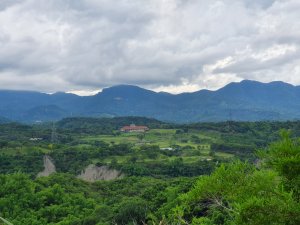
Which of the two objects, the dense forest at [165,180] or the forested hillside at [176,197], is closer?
the forested hillside at [176,197]

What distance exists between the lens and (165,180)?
260ft

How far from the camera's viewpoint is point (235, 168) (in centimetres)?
1038

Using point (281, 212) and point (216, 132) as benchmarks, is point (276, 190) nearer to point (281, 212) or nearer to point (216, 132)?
point (281, 212)

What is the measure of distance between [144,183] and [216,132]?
75.3 meters

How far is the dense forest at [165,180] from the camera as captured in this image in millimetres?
9570

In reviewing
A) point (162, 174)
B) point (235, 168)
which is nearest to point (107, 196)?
point (162, 174)

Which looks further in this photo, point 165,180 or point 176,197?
point 165,180

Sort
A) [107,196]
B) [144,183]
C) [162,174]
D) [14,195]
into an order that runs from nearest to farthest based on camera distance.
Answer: [14,195] → [107,196] → [144,183] → [162,174]

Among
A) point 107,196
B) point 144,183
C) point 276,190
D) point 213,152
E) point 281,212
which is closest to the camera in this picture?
point 281,212

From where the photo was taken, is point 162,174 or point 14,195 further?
point 162,174

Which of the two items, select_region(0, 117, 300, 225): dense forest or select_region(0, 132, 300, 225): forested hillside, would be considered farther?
select_region(0, 117, 300, 225): dense forest

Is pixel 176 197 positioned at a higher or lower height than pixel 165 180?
higher

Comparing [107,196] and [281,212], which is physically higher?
[281,212]

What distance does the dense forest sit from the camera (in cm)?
957
